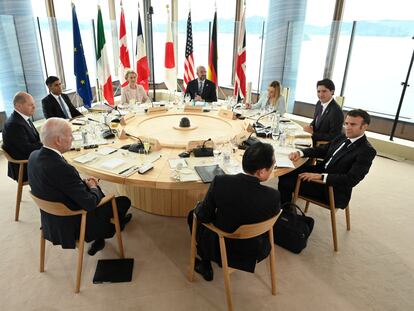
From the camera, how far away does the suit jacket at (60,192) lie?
2.04 metres

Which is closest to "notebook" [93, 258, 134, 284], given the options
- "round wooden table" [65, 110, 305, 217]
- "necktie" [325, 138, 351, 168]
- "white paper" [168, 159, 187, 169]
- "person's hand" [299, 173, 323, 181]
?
"round wooden table" [65, 110, 305, 217]

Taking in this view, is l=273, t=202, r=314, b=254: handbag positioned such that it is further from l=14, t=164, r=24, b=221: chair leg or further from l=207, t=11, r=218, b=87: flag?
l=207, t=11, r=218, b=87: flag

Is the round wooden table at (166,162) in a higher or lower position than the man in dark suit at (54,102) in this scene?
lower

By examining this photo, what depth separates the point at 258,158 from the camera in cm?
177

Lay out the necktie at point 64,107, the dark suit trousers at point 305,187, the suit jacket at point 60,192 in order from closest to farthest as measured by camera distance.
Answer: the suit jacket at point 60,192, the dark suit trousers at point 305,187, the necktie at point 64,107

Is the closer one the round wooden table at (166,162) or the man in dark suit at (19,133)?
the round wooden table at (166,162)

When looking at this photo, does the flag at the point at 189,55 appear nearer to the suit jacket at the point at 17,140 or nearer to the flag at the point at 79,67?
the flag at the point at 79,67

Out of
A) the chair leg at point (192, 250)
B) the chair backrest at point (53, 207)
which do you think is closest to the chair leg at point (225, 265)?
the chair leg at point (192, 250)

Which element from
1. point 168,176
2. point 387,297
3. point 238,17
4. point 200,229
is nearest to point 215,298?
point 200,229

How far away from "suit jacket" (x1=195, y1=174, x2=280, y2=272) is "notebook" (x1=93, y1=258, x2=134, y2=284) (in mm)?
832

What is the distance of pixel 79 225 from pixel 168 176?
82 cm

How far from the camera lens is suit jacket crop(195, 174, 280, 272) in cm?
182

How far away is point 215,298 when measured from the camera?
7.63ft

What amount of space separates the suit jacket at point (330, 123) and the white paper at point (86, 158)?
9.03 feet
